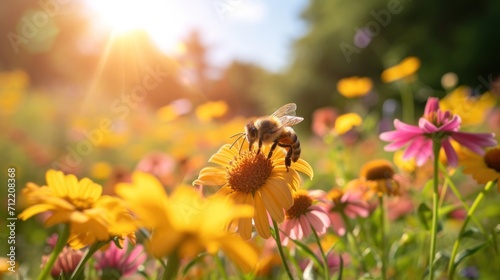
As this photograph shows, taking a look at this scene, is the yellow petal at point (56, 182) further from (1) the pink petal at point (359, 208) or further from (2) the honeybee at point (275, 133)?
(1) the pink petal at point (359, 208)

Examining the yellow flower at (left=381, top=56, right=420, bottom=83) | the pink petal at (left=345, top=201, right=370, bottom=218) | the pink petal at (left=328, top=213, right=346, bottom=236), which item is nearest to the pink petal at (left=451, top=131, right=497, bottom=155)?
the pink petal at (left=345, top=201, right=370, bottom=218)

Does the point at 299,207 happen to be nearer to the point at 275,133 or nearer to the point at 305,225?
the point at 305,225

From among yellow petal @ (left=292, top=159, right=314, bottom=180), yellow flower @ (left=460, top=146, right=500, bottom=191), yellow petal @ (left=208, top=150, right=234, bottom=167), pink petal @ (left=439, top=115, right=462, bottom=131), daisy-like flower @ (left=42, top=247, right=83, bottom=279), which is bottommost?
daisy-like flower @ (left=42, top=247, right=83, bottom=279)

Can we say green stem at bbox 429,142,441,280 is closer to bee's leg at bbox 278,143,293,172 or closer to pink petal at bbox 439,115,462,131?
pink petal at bbox 439,115,462,131

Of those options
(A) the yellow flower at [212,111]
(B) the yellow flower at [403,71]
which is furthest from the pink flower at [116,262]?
(B) the yellow flower at [403,71]

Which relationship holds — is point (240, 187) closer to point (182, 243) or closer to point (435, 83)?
point (182, 243)

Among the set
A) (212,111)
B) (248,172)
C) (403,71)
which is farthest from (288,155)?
(403,71)
